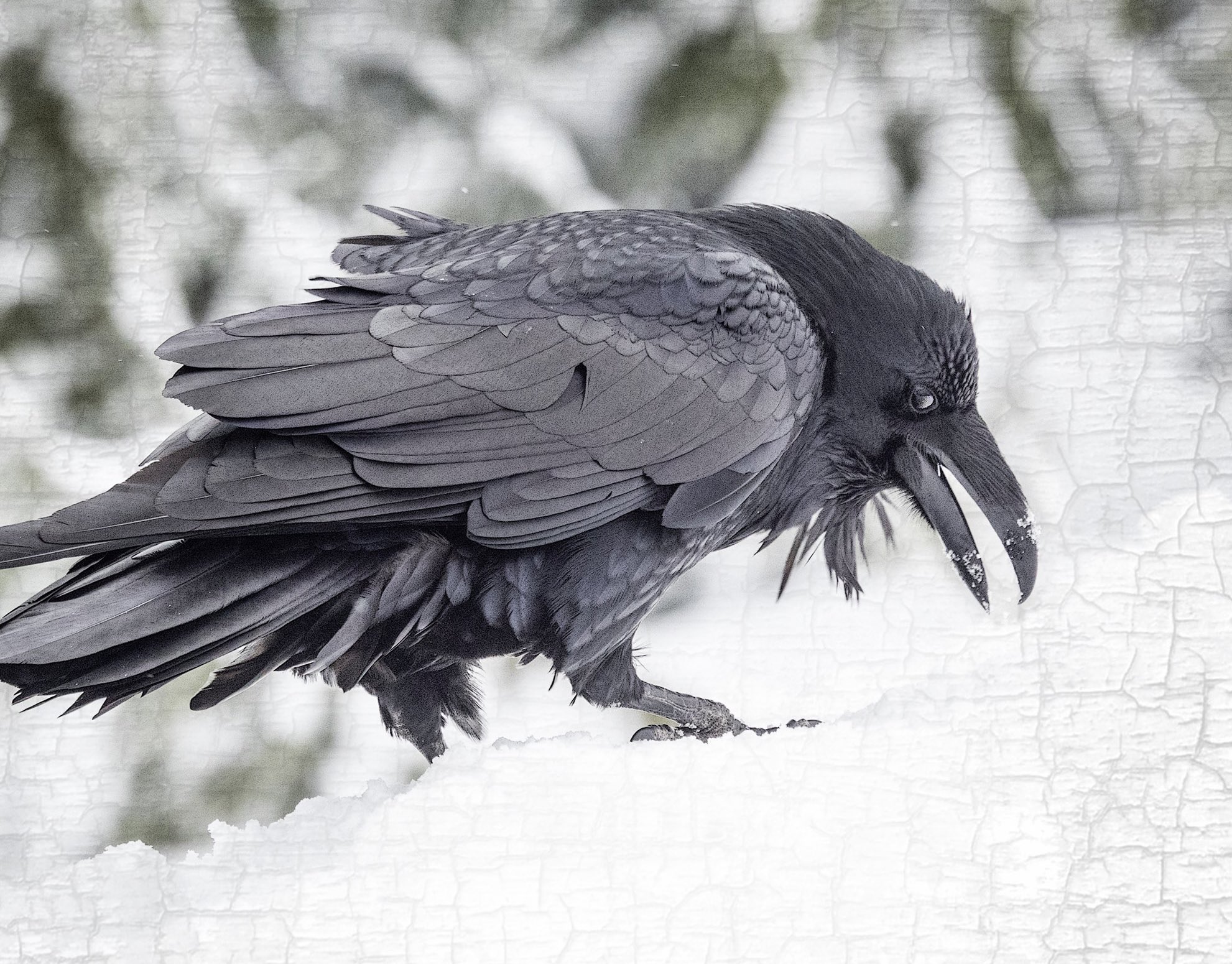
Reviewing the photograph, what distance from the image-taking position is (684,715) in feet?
3.83

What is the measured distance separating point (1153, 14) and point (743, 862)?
968mm

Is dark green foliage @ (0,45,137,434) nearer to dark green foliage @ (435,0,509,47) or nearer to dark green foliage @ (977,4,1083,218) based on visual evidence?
dark green foliage @ (435,0,509,47)

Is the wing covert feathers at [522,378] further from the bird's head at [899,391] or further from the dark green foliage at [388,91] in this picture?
the dark green foliage at [388,91]

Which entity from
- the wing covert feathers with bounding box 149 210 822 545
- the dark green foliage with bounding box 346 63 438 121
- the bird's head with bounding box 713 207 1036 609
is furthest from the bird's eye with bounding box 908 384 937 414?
the dark green foliage with bounding box 346 63 438 121

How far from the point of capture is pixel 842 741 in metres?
1.11

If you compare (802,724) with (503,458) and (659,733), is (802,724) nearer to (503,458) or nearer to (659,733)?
(659,733)

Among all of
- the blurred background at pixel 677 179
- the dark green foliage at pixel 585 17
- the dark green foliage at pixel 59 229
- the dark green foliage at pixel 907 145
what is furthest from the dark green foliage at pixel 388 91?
the dark green foliage at pixel 907 145

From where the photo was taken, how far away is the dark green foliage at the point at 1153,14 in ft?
4.04

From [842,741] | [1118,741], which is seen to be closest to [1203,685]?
[1118,741]

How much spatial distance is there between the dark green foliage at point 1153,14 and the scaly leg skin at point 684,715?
0.83m

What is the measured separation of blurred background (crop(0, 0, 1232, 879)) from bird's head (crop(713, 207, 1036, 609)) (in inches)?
1.6

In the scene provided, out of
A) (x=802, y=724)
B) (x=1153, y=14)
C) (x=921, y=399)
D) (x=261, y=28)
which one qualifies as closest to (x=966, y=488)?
(x=921, y=399)

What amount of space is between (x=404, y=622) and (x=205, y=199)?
1.83ft

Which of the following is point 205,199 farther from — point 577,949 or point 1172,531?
point 1172,531
